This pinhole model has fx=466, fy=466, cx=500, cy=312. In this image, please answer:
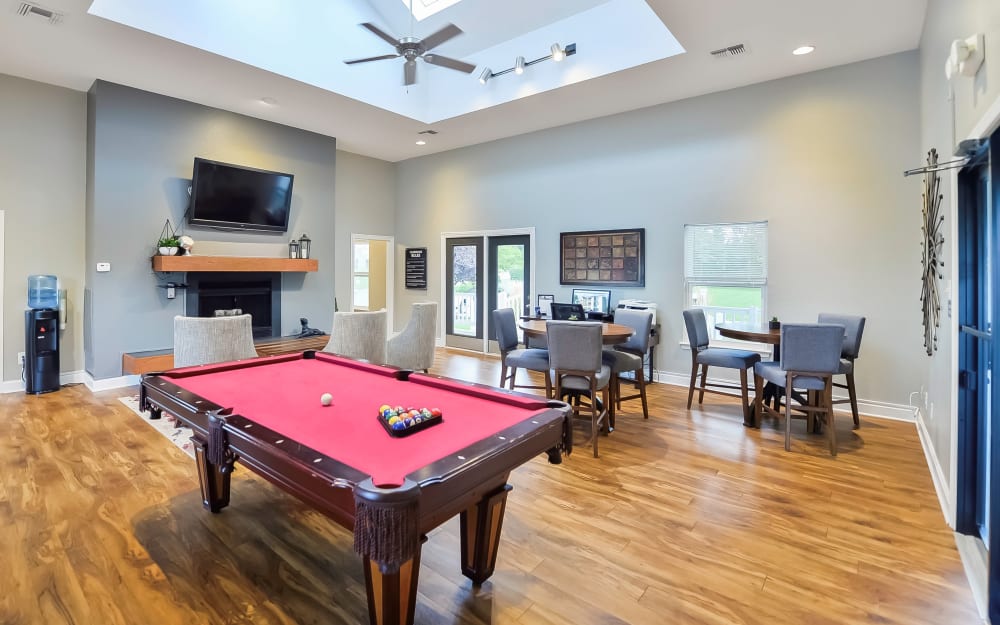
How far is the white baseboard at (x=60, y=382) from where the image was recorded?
5140 mm

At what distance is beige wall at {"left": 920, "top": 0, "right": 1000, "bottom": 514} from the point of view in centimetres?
190

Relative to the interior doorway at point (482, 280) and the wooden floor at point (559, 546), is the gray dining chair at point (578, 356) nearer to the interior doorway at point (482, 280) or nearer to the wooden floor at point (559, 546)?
the wooden floor at point (559, 546)

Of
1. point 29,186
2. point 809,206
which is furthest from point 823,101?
point 29,186

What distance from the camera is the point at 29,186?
5141mm

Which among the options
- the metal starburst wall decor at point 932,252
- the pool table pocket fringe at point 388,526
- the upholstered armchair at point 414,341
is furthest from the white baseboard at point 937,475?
the upholstered armchair at point 414,341

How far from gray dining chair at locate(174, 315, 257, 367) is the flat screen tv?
2459 millimetres

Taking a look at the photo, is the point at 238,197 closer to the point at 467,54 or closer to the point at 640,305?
the point at 467,54

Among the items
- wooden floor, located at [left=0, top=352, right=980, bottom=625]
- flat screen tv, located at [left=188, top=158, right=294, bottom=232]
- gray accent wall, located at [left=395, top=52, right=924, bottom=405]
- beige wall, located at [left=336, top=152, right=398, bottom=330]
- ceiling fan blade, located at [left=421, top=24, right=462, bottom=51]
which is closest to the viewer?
wooden floor, located at [left=0, top=352, right=980, bottom=625]

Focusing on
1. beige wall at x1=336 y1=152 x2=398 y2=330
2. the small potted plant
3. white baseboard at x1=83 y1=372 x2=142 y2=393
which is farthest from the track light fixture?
white baseboard at x1=83 y1=372 x2=142 y2=393

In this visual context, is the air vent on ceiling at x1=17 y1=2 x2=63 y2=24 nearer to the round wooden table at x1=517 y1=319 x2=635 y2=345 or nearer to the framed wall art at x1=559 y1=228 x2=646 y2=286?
the round wooden table at x1=517 y1=319 x2=635 y2=345

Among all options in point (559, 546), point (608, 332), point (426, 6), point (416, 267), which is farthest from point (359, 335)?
point (416, 267)

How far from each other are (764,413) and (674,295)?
5.90ft

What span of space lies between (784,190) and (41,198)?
8218mm

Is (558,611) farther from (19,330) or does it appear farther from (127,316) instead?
(19,330)
